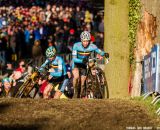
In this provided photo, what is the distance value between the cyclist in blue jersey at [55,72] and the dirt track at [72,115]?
4521 millimetres

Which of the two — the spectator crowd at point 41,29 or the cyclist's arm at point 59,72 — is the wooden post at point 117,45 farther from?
the spectator crowd at point 41,29

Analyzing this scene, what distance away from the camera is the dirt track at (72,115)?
34.0 feet

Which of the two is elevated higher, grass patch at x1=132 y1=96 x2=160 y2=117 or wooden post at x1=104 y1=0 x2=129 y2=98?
wooden post at x1=104 y1=0 x2=129 y2=98

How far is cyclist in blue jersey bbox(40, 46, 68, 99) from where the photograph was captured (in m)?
17.3

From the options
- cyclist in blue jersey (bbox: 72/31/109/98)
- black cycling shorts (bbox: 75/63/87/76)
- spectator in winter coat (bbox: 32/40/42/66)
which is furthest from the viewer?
spectator in winter coat (bbox: 32/40/42/66)

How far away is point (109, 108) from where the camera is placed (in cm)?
1174

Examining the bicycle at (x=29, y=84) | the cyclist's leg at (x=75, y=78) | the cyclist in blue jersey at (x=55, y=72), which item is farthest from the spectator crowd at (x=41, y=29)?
the cyclist's leg at (x=75, y=78)

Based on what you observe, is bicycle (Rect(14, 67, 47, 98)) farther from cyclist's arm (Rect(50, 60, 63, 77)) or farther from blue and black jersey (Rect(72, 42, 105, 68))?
blue and black jersey (Rect(72, 42, 105, 68))

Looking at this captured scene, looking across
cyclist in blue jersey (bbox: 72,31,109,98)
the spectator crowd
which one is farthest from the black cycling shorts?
the spectator crowd

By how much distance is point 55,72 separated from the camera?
17438 mm

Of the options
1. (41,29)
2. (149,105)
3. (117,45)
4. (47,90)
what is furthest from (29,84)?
(41,29)

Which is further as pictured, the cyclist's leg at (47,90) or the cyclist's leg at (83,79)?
the cyclist's leg at (47,90)

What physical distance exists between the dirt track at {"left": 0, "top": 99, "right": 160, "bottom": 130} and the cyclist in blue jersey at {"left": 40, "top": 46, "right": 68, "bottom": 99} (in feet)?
14.8

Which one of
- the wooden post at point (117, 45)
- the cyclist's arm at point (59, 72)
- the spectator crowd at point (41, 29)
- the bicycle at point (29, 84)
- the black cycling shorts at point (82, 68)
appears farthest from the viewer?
the spectator crowd at point (41, 29)
